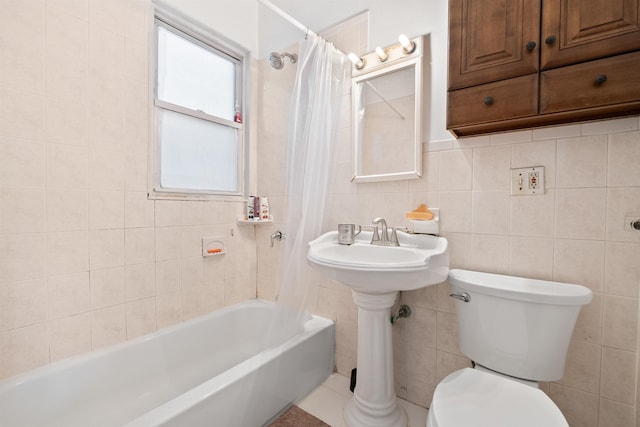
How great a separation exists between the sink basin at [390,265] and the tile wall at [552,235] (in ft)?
0.51

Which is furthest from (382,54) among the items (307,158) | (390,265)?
(390,265)

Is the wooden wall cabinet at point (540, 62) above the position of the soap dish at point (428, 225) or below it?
above

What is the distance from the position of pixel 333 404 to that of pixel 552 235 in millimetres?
1308

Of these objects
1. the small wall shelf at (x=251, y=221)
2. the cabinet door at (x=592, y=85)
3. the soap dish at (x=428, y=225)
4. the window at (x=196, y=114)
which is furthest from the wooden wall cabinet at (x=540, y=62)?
the window at (x=196, y=114)

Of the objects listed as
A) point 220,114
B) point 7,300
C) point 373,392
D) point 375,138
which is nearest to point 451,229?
point 375,138

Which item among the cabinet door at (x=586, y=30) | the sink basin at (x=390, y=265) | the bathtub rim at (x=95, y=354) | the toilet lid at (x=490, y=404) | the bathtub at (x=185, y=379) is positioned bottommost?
the bathtub at (x=185, y=379)

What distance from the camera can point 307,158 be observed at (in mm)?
1567

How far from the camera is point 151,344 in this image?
1509mm

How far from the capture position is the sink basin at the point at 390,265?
102 cm

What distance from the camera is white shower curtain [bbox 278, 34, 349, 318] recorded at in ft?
5.13

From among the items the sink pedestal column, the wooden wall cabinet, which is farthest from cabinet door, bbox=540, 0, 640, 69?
the sink pedestal column

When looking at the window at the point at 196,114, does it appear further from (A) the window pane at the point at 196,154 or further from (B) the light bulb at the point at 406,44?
(B) the light bulb at the point at 406,44

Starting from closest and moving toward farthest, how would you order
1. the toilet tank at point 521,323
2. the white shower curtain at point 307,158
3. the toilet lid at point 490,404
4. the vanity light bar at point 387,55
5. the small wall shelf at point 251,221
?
the toilet lid at point 490,404 → the toilet tank at point 521,323 → the vanity light bar at point 387,55 → the white shower curtain at point 307,158 → the small wall shelf at point 251,221

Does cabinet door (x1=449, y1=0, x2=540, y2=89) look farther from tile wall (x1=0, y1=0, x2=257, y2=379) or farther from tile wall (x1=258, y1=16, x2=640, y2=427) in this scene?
tile wall (x1=0, y1=0, x2=257, y2=379)
